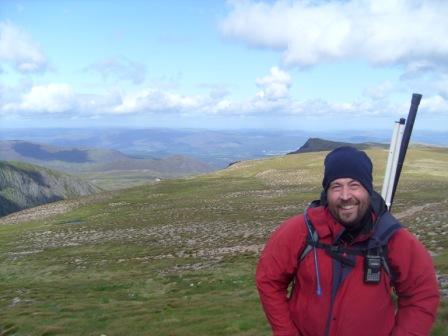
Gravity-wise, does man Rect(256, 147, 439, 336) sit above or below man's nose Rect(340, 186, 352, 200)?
below

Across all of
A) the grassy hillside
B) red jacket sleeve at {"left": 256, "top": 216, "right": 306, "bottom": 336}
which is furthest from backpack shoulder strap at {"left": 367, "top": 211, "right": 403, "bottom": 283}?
the grassy hillside

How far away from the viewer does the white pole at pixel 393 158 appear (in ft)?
27.5

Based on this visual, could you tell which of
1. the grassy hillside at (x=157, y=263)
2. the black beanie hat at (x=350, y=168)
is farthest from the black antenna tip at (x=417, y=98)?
the grassy hillside at (x=157, y=263)

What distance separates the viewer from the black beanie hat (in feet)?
19.3

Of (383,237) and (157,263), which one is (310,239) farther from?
(157,263)

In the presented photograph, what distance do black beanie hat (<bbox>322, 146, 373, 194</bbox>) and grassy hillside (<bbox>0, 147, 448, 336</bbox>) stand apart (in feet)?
22.8

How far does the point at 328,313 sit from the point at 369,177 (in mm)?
1815

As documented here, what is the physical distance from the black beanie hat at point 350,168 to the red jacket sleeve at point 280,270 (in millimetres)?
744

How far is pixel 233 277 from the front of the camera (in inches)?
1001

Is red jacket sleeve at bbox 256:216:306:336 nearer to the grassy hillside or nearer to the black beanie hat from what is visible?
the black beanie hat

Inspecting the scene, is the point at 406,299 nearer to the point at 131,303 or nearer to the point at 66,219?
the point at 131,303

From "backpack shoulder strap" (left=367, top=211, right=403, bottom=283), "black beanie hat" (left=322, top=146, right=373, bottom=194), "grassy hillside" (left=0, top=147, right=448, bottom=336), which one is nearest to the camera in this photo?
"backpack shoulder strap" (left=367, top=211, right=403, bottom=283)

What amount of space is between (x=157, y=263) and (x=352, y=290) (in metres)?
28.7

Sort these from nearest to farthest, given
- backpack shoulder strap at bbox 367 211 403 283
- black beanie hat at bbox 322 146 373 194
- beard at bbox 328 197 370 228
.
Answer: backpack shoulder strap at bbox 367 211 403 283
beard at bbox 328 197 370 228
black beanie hat at bbox 322 146 373 194
